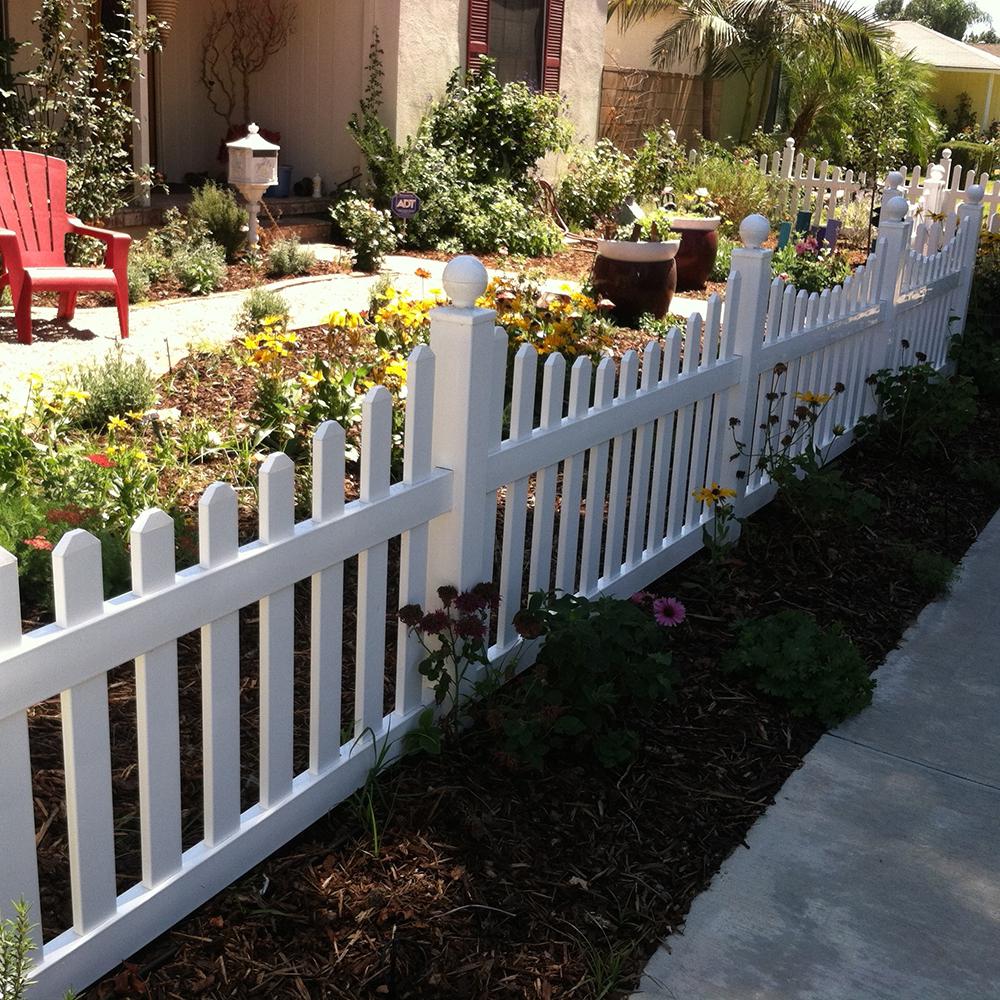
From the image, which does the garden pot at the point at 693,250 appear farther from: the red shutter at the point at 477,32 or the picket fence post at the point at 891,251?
the picket fence post at the point at 891,251

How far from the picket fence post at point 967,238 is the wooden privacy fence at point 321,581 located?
Answer: 349cm

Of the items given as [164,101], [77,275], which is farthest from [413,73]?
[77,275]

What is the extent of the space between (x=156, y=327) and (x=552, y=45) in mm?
7745

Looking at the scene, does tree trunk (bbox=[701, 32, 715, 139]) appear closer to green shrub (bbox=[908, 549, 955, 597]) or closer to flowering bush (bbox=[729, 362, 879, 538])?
flowering bush (bbox=[729, 362, 879, 538])

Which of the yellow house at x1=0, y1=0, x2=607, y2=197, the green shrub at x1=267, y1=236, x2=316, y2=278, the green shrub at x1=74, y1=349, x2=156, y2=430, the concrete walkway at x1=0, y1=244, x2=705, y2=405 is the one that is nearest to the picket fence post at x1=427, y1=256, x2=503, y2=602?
the green shrub at x1=74, y1=349, x2=156, y2=430

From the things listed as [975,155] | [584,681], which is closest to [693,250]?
[584,681]

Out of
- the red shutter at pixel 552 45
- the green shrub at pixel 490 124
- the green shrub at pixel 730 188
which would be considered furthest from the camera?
the green shrub at pixel 730 188

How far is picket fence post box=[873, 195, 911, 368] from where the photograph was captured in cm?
592

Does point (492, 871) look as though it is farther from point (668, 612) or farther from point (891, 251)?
point (891, 251)

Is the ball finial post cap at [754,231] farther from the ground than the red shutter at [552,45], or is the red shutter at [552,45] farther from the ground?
the red shutter at [552,45]

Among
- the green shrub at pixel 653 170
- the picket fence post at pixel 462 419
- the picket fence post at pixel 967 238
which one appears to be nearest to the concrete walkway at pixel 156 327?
the picket fence post at pixel 967 238

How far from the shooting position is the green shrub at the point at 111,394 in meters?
5.11

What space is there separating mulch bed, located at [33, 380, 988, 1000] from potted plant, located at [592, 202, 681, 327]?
4.60 metres

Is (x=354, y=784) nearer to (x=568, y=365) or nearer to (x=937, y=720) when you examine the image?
(x=937, y=720)
